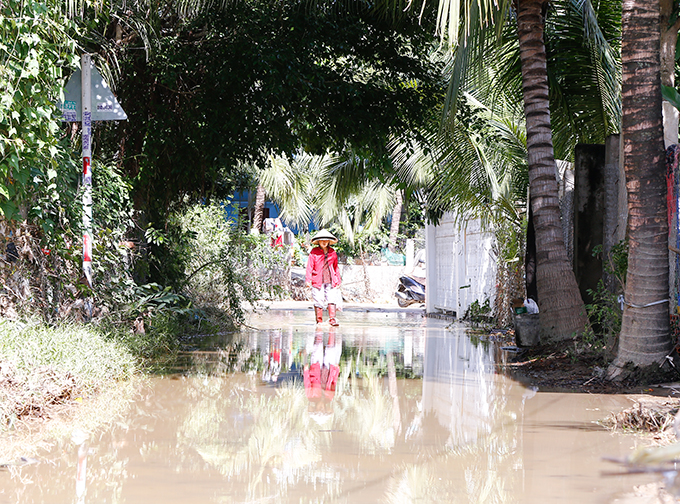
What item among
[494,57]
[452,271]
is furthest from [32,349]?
[452,271]

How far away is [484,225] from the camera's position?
46.9 feet

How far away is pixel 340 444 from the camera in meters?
5.15

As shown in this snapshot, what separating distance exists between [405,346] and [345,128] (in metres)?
3.46

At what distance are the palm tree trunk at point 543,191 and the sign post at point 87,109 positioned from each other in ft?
16.3

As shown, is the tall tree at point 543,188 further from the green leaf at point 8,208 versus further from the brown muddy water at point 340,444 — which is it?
the green leaf at point 8,208

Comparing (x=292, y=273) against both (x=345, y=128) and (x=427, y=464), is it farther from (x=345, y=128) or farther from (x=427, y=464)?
(x=427, y=464)

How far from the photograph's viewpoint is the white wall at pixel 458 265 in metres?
15.1

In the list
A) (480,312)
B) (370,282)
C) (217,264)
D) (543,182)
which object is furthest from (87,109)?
(370,282)

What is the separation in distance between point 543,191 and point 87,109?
18.0 ft

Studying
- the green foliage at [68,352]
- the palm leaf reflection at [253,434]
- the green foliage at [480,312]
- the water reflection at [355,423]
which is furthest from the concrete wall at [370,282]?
the palm leaf reflection at [253,434]

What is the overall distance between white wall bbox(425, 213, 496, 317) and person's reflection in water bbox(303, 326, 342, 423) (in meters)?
3.78

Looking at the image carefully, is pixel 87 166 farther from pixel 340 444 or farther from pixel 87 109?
pixel 340 444

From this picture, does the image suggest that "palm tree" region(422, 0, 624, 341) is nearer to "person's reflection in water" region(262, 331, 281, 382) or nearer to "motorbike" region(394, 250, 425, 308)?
"person's reflection in water" region(262, 331, 281, 382)

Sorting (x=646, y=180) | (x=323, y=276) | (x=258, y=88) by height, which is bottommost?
(x=323, y=276)
